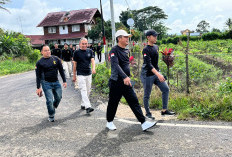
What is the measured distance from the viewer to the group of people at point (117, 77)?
14.1ft

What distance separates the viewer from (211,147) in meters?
3.46

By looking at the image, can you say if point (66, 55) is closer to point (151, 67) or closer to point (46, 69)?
point (46, 69)

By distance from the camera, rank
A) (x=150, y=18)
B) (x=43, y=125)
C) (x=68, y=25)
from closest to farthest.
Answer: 1. (x=43, y=125)
2. (x=68, y=25)
3. (x=150, y=18)

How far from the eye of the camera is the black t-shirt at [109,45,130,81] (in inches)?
164

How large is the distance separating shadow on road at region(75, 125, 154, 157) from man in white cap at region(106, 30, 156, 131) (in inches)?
8.5

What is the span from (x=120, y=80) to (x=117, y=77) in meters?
0.10

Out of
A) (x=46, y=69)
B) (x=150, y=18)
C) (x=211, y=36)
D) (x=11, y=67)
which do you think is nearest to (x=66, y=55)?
(x=46, y=69)

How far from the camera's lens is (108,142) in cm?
391

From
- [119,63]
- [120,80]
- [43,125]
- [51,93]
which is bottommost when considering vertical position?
[43,125]

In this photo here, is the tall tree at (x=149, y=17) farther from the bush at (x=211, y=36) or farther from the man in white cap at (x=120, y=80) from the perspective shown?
the man in white cap at (x=120, y=80)

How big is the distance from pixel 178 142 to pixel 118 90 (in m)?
1.45

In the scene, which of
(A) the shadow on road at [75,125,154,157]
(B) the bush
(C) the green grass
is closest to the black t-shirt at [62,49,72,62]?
(A) the shadow on road at [75,125,154,157]

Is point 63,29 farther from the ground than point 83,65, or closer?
farther from the ground

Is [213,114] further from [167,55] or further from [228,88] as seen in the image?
[167,55]
